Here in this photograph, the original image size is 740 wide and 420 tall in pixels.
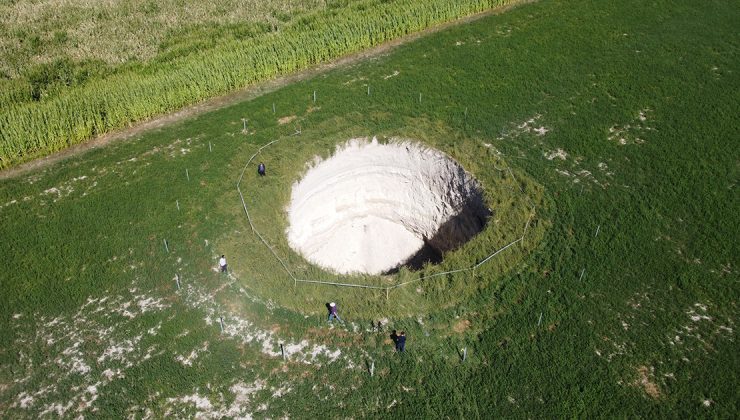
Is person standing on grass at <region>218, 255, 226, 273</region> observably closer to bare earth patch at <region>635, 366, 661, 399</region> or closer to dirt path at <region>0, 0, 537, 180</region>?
dirt path at <region>0, 0, 537, 180</region>

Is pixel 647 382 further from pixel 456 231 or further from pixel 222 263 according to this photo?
pixel 222 263

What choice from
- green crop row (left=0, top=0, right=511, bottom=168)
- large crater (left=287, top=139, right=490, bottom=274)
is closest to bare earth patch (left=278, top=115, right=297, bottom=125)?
large crater (left=287, top=139, right=490, bottom=274)

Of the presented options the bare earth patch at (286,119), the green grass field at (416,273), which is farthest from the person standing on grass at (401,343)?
the bare earth patch at (286,119)

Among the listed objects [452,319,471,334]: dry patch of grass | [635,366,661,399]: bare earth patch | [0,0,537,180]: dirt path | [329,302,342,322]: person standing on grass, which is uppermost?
[0,0,537,180]: dirt path

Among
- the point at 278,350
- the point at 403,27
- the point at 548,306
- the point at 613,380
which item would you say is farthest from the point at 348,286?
the point at 403,27

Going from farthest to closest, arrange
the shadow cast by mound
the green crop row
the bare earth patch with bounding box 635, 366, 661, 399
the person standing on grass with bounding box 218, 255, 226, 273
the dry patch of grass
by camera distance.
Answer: the green crop row, the shadow cast by mound, the person standing on grass with bounding box 218, 255, 226, 273, the dry patch of grass, the bare earth patch with bounding box 635, 366, 661, 399

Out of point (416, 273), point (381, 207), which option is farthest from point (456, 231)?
point (416, 273)

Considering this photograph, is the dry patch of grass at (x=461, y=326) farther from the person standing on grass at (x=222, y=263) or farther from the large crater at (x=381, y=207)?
the person standing on grass at (x=222, y=263)
